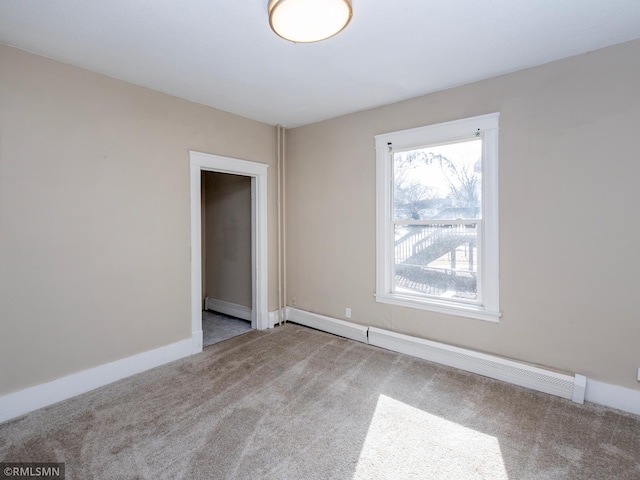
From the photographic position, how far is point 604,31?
212 cm

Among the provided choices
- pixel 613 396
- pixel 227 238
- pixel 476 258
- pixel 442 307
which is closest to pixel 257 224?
pixel 227 238

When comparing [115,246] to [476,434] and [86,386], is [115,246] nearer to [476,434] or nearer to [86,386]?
[86,386]

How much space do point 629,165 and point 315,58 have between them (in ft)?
8.06

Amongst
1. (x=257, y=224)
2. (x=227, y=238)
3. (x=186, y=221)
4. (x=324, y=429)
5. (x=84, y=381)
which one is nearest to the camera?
(x=324, y=429)

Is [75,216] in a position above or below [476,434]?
above

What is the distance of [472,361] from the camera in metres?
2.86

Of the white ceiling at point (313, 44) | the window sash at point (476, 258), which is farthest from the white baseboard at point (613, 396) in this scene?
the white ceiling at point (313, 44)

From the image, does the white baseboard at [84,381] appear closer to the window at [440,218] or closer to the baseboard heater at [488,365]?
the baseboard heater at [488,365]

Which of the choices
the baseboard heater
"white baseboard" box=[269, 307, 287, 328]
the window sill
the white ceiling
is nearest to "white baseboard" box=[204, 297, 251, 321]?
"white baseboard" box=[269, 307, 287, 328]

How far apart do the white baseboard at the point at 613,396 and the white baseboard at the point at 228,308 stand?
375 centimetres

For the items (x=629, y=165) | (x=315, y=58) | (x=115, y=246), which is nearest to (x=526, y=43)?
(x=629, y=165)

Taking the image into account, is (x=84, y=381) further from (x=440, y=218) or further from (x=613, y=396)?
(x=613, y=396)

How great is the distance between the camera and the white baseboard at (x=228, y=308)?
14.9 feet

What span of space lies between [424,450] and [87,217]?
10.1 ft
